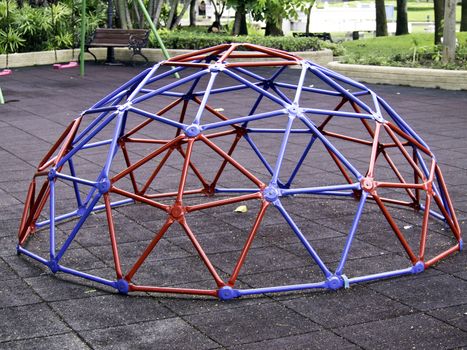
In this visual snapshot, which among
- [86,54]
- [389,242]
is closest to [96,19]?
[86,54]

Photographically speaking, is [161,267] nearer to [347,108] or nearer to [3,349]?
[3,349]

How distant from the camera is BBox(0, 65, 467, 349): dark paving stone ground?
4992mm

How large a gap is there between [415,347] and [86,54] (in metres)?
17.7

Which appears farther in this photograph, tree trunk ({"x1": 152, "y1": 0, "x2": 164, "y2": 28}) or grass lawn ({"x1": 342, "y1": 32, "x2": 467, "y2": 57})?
grass lawn ({"x1": 342, "y1": 32, "x2": 467, "y2": 57})

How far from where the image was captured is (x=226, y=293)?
5.58m

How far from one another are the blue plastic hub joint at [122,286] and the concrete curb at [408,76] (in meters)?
11.1

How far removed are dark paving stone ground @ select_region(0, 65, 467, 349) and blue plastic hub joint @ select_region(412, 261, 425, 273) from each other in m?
0.04

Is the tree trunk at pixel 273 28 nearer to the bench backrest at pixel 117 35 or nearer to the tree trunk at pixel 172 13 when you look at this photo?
the tree trunk at pixel 172 13

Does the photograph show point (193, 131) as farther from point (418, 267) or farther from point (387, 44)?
point (387, 44)

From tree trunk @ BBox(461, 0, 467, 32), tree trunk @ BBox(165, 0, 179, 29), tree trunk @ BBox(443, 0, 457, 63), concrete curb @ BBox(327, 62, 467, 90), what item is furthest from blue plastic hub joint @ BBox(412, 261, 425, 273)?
tree trunk @ BBox(461, 0, 467, 32)

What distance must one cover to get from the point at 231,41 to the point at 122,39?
7.84ft

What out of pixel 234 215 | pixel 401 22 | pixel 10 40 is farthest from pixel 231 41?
pixel 234 215

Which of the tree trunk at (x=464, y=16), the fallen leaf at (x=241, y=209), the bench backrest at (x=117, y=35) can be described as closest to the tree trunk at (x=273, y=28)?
the bench backrest at (x=117, y=35)

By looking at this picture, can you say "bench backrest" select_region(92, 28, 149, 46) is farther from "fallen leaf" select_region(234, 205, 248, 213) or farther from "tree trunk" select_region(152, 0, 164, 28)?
"fallen leaf" select_region(234, 205, 248, 213)
